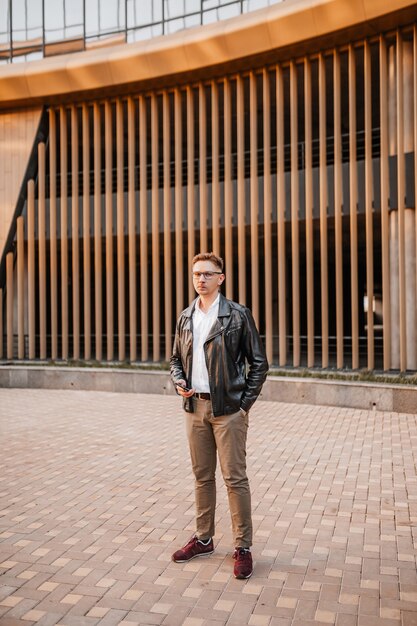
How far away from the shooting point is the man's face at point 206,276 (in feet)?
12.3

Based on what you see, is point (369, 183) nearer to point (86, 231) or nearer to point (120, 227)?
point (120, 227)

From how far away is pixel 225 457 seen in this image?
3.66m

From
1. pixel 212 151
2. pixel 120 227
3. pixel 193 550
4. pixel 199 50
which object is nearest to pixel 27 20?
pixel 199 50

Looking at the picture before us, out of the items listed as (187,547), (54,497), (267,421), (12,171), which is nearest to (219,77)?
(12,171)

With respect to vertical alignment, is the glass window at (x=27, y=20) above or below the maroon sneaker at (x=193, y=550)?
above

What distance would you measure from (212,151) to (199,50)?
2302 mm

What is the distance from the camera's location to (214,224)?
13672 millimetres

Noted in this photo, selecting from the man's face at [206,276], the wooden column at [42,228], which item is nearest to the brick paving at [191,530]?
the man's face at [206,276]

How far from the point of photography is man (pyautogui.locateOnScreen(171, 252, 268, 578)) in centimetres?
365

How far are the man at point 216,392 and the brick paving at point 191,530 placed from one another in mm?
285

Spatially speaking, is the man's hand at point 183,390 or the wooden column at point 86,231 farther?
the wooden column at point 86,231

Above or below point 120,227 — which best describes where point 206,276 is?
below

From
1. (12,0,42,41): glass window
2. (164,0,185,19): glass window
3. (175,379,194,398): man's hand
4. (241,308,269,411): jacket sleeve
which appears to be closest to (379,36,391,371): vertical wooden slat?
(164,0,185,19): glass window

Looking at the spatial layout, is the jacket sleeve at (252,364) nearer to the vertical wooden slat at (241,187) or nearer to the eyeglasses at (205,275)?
the eyeglasses at (205,275)
